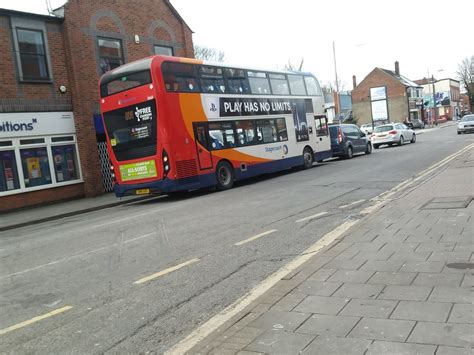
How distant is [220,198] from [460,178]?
6.30m

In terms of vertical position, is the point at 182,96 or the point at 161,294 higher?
the point at 182,96

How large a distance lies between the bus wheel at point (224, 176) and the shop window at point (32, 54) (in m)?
7.55

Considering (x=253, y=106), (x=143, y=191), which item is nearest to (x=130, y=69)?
(x=143, y=191)

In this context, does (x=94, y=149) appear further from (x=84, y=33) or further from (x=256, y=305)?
(x=256, y=305)

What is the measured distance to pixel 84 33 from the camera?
18.4 metres

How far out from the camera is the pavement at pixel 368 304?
3.35 m

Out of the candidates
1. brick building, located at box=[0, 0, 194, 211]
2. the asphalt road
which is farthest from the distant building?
the asphalt road

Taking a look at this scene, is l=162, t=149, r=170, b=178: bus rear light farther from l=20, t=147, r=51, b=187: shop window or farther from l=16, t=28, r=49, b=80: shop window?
l=16, t=28, r=49, b=80: shop window

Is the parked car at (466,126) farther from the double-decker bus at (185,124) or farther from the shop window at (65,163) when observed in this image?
the shop window at (65,163)

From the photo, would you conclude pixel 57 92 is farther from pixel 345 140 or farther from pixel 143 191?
pixel 345 140

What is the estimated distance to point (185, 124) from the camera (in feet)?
46.2

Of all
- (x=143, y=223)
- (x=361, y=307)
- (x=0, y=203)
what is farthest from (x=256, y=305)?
(x=0, y=203)

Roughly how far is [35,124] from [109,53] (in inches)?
185

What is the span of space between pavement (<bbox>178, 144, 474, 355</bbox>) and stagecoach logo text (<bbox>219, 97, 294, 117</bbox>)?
993 cm
